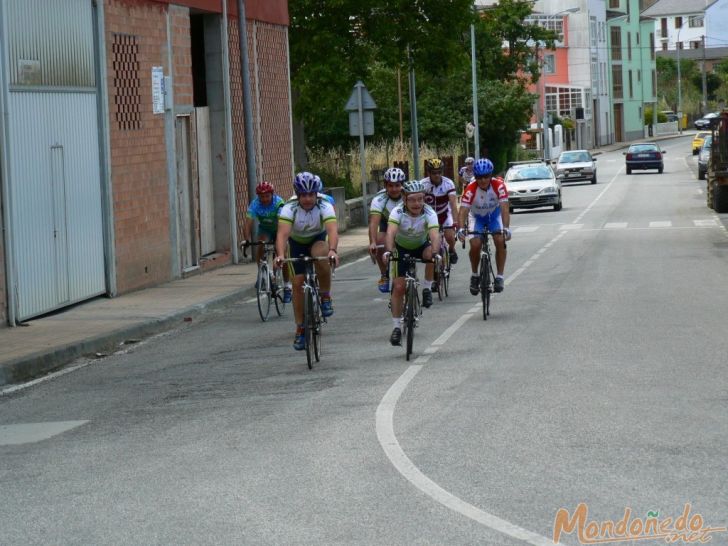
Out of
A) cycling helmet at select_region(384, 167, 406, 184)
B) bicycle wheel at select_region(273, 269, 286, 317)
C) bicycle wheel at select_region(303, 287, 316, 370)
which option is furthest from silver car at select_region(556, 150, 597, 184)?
bicycle wheel at select_region(303, 287, 316, 370)

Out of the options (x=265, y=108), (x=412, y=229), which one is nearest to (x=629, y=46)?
(x=265, y=108)

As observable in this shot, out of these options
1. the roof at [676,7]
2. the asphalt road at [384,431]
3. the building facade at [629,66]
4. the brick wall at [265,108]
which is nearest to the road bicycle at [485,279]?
the asphalt road at [384,431]

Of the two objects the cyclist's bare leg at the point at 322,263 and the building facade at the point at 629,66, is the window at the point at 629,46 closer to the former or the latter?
the building facade at the point at 629,66

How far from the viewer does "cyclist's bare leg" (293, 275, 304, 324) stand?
1391 cm

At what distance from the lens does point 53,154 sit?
18.9 metres

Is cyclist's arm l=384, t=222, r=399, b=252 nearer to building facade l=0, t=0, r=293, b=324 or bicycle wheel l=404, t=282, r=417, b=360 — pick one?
bicycle wheel l=404, t=282, r=417, b=360

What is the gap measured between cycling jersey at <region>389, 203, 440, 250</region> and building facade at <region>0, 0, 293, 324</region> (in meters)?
5.11

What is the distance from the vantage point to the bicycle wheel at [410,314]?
43.9ft

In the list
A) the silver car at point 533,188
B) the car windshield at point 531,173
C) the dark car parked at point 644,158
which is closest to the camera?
the silver car at point 533,188

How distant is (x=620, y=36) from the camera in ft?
433

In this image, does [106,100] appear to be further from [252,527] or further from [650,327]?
[252,527]

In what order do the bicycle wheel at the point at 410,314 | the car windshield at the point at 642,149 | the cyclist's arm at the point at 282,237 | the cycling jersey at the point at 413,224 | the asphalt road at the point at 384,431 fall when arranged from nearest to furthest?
the asphalt road at the point at 384,431, the bicycle wheel at the point at 410,314, the cyclist's arm at the point at 282,237, the cycling jersey at the point at 413,224, the car windshield at the point at 642,149

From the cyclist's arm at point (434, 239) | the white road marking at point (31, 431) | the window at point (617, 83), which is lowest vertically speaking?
the white road marking at point (31, 431)

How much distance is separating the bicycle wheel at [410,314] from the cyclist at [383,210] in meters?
2.14
